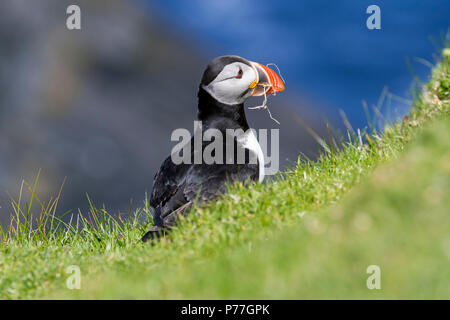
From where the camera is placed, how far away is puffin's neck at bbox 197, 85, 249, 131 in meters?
6.29

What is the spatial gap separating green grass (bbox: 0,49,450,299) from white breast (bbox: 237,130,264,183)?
0.21 meters

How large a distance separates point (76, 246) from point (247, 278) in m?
3.71

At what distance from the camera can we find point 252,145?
20.4 feet

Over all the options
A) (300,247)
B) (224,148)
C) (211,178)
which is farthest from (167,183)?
(300,247)

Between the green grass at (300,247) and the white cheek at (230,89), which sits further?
the white cheek at (230,89)

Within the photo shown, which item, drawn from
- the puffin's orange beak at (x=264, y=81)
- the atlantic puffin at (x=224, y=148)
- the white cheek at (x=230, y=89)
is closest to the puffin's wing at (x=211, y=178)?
the atlantic puffin at (x=224, y=148)

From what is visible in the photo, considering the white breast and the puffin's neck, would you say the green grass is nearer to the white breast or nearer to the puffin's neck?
the white breast

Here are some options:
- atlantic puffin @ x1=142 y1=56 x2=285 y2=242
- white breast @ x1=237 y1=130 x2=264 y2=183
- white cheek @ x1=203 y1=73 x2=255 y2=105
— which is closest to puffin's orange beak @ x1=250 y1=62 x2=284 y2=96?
atlantic puffin @ x1=142 y1=56 x2=285 y2=242

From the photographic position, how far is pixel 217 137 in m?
6.14

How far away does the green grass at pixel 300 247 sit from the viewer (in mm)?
3070

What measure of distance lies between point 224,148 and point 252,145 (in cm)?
41

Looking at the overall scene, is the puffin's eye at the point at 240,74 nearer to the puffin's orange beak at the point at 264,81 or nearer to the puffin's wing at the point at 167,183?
the puffin's orange beak at the point at 264,81

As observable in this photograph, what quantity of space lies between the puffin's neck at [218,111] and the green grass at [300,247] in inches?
33.9
